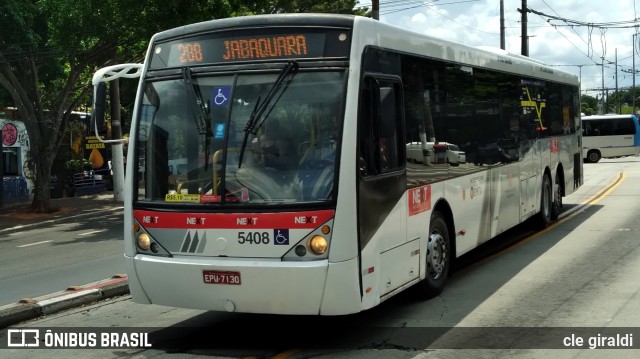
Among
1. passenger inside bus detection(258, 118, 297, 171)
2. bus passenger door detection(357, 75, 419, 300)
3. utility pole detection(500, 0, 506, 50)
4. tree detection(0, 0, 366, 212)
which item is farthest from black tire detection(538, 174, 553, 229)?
utility pole detection(500, 0, 506, 50)

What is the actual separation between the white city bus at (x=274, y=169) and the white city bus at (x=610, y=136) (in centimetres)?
3738

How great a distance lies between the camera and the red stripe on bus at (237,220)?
18.9ft

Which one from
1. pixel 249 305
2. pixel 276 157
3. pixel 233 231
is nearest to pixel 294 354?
pixel 249 305

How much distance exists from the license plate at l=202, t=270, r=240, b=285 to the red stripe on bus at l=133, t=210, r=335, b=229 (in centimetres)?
39

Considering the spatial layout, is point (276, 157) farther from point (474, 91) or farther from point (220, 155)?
point (474, 91)

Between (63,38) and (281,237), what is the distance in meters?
17.5

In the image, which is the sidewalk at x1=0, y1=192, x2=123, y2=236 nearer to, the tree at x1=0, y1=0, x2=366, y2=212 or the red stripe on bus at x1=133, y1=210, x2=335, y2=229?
the tree at x1=0, y1=0, x2=366, y2=212

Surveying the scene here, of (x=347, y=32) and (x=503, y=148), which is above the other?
(x=347, y=32)

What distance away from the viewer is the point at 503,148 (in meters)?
10.5

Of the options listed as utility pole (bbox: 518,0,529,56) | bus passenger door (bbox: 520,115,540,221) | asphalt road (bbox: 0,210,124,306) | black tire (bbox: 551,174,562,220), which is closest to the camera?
asphalt road (bbox: 0,210,124,306)

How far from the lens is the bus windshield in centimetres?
593

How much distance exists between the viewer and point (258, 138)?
6.01m

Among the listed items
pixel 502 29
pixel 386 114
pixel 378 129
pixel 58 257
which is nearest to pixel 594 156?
pixel 502 29

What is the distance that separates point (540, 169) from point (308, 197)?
8.22m
